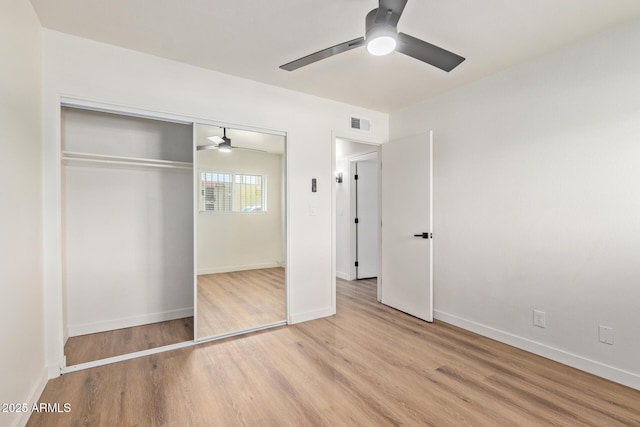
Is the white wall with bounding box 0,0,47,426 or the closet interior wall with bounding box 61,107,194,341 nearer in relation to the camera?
the white wall with bounding box 0,0,47,426

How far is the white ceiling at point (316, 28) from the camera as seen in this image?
195 cm

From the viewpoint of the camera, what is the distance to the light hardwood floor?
1.80 m

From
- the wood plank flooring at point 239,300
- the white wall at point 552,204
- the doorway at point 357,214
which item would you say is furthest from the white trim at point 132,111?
the doorway at point 357,214

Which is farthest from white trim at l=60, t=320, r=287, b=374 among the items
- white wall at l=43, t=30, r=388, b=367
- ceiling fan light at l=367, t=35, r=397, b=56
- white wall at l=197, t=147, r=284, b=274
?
ceiling fan light at l=367, t=35, r=397, b=56

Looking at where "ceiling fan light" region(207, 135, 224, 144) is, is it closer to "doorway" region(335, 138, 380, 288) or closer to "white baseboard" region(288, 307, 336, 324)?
"white baseboard" region(288, 307, 336, 324)

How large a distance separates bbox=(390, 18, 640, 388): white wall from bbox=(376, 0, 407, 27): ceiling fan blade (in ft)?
6.06

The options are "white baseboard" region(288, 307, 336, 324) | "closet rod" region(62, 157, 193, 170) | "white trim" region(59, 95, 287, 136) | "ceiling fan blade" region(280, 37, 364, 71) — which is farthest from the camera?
"white baseboard" region(288, 307, 336, 324)

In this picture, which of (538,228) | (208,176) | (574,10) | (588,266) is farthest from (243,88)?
(588,266)

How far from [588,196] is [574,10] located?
4.38 feet

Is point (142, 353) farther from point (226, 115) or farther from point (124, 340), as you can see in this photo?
point (226, 115)

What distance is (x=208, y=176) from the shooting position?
3.08 m

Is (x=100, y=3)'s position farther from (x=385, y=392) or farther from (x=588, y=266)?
(x=588, y=266)

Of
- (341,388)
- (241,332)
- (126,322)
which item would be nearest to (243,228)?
(241,332)

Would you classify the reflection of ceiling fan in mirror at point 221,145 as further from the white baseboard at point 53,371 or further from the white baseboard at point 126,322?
the white baseboard at point 53,371
